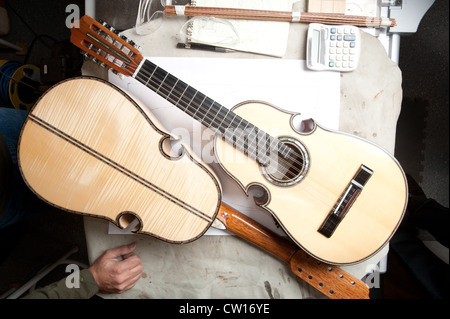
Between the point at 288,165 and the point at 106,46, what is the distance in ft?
2.18

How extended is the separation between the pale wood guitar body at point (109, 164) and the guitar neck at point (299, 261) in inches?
5.5

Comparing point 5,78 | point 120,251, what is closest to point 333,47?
point 120,251

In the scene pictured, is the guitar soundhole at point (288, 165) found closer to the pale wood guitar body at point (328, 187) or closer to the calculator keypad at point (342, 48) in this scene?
the pale wood guitar body at point (328, 187)

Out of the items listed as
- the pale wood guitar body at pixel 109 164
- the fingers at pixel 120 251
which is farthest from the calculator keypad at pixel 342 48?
the fingers at pixel 120 251

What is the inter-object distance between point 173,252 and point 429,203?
1.19 m

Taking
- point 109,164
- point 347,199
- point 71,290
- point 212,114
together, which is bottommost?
point 71,290

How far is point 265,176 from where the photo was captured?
3.00ft

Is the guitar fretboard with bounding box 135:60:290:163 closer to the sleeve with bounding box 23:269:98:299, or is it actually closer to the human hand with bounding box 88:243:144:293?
the human hand with bounding box 88:243:144:293

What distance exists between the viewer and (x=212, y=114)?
88cm

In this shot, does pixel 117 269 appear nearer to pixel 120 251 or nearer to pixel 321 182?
pixel 120 251

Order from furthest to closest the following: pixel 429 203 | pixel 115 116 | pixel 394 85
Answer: pixel 429 203, pixel 394 85, pixel 115 116

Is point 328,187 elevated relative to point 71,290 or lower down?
elevated

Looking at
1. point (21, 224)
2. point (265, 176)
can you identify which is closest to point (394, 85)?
point (265, 176)
